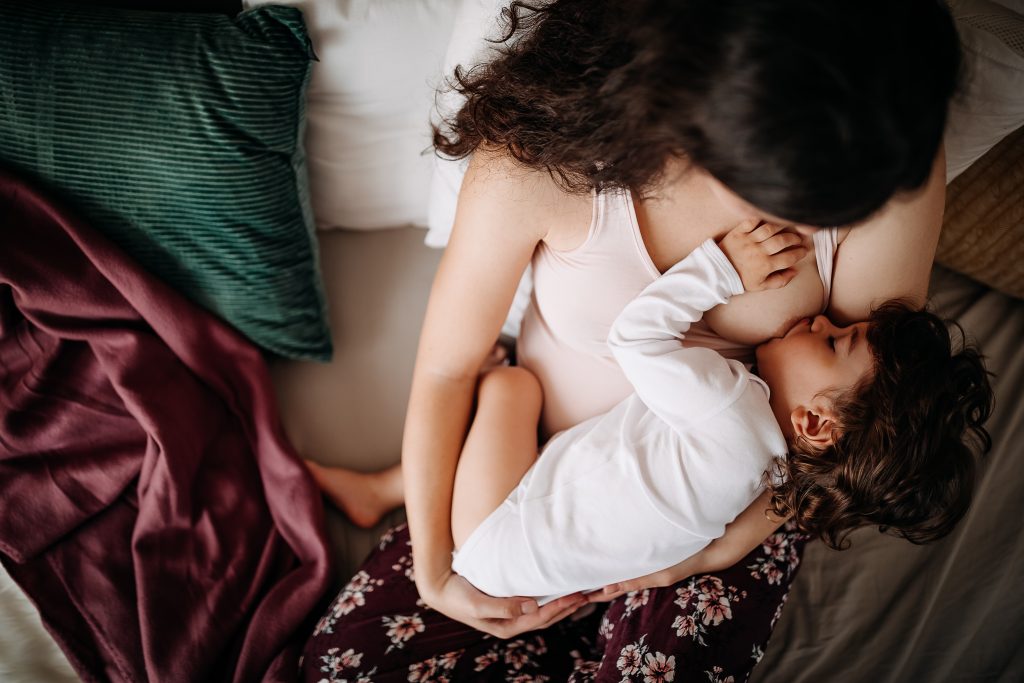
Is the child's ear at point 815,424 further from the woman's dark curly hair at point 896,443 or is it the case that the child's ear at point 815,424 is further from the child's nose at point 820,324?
the child's nose at point 820,324

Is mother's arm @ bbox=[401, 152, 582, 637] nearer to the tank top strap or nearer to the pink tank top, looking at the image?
the pink tank top

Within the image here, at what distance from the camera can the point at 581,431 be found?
3.20 feet

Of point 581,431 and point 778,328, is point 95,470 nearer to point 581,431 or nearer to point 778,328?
point 581,431

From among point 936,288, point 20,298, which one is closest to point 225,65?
point 20,298

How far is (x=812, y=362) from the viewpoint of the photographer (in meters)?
0.87

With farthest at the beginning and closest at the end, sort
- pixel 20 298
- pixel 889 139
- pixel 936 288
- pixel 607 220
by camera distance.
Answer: pixel 936 288
pixel 20 298
pixel 607 220
pixel 889 139

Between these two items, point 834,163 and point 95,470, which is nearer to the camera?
point 834,163

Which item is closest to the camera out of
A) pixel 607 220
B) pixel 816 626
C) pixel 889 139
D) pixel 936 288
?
pixel 889 139

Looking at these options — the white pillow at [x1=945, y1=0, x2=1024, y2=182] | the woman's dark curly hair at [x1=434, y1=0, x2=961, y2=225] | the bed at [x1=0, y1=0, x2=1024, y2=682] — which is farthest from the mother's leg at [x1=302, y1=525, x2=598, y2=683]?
the white pillow at [x1=945, y1=0, x2=1024, y2=182]

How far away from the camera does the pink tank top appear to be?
2.71 ft

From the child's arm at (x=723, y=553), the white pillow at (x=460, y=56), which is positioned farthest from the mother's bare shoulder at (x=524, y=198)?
the child's arm at (x=723, y=553)

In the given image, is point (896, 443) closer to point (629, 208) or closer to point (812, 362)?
point (812, 362)

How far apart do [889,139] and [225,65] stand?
83 centimetres

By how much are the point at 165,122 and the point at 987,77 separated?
A: 1.17 metres
